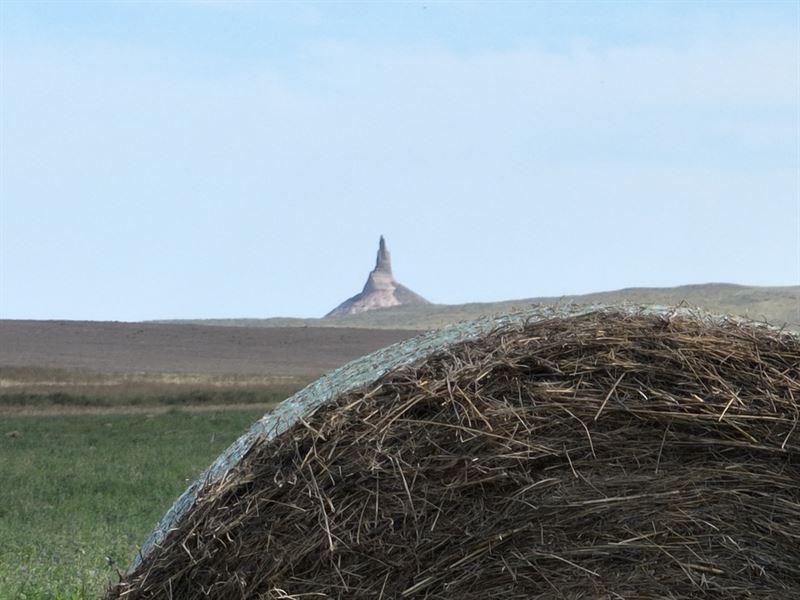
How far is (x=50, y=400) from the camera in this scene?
84.9ft

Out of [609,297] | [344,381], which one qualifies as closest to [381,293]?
[609,297]

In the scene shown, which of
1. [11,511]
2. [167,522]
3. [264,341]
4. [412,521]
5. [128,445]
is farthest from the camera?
[264,341]

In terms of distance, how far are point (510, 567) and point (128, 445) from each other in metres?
14.0

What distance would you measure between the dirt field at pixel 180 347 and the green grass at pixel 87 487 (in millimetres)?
18711

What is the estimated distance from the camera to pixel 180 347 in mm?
Result: 50094

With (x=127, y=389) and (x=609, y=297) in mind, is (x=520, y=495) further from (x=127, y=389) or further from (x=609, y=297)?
(x=609, y=297)

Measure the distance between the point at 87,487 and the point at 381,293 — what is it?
4540 inches

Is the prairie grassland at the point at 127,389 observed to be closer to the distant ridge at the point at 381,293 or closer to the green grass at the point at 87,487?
the green grass at the point at 87,487

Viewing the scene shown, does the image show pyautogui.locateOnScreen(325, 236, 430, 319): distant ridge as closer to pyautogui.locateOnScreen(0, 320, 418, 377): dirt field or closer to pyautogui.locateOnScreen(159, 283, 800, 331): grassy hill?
pyautogui.locateOnScreen(159, 283, 800, 331): grassy hill

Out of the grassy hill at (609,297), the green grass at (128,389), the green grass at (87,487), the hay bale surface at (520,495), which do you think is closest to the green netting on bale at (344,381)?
the hay bale surface at (520,495)

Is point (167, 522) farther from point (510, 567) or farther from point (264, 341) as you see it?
point (264, 341)

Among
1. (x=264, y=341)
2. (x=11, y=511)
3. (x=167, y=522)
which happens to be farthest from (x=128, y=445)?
(x=264, y=341)

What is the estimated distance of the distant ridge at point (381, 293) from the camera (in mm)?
123175

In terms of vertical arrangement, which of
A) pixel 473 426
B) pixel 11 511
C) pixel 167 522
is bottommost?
pixel 11 511
